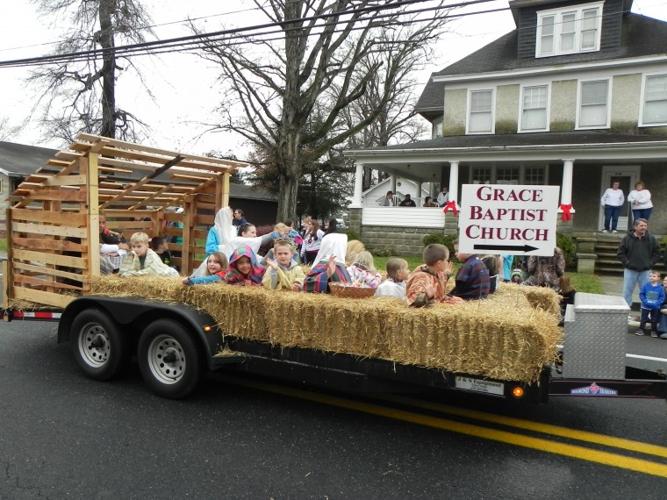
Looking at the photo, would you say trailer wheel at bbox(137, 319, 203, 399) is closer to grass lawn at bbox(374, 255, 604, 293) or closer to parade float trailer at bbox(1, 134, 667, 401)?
parade float trailer at bbox(1, 134, 667, 401)

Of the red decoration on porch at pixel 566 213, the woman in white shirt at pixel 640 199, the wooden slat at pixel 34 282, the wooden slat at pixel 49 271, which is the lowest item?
the wooden slat at pixel 34 282

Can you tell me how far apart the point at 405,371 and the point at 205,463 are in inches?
58.5

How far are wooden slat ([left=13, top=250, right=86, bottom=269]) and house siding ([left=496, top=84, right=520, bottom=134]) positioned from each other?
19088 mm

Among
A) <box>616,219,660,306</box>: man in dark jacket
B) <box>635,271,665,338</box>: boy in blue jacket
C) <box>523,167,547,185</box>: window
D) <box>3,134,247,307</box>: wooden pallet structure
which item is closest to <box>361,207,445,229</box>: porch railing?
<box>523,167,547,185</box>: window

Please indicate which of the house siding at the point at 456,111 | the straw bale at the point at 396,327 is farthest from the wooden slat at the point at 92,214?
the house siding at the point at 456,111

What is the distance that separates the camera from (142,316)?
185 inches

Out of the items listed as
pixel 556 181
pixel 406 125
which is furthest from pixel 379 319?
pixel 406 125

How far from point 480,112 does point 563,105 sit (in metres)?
3.15

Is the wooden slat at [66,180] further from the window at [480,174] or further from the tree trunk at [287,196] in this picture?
the tree trunk at [287,196]

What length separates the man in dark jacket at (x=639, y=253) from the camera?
891 cm

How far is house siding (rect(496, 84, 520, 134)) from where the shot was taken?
20.7 meters

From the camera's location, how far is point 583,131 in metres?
19.6

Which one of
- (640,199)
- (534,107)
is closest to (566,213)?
(640,199)

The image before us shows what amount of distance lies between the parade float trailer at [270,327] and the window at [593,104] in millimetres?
17030
